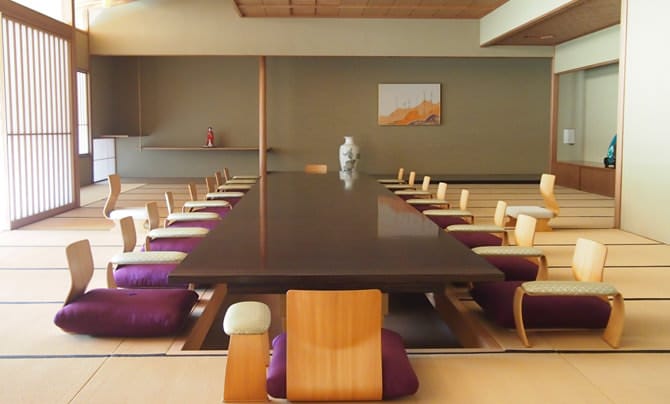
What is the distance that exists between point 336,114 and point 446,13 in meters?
3.36

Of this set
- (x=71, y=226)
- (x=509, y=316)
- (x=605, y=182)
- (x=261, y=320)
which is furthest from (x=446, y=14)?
(x=261, y=320)

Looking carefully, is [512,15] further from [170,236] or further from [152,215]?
[170,236]

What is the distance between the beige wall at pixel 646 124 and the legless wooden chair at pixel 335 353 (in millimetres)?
4152

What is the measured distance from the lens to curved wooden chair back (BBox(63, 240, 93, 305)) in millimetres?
3237

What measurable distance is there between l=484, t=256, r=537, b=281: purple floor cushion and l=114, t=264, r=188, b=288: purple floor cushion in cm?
173

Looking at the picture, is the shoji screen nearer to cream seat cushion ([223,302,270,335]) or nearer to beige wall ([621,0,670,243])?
cream seat cushion ([223,302,270,335])

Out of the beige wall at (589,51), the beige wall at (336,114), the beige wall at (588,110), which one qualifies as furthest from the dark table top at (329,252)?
the beige wall at (336,114)

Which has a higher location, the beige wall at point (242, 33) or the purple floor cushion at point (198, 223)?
the beige wall at point (242, 33)

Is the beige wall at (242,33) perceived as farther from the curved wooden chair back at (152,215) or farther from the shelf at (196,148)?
the curved wooden chair back at (152,215)

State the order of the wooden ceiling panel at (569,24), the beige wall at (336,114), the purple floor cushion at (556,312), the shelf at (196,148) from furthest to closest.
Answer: the beige wall at (336,114) < the shelf at (196,148) < the wooden ceiling panel at (569,24) < the purple floor cushion at (556,312)

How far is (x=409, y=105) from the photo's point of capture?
508 inches

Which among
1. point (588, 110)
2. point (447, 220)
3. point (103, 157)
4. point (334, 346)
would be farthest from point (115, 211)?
point (588, 110)

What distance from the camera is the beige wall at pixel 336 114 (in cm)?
1283

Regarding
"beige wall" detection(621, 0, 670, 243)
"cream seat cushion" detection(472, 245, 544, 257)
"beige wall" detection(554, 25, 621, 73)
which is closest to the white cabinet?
"beige wall" detection(554, 25, 621, 73)
